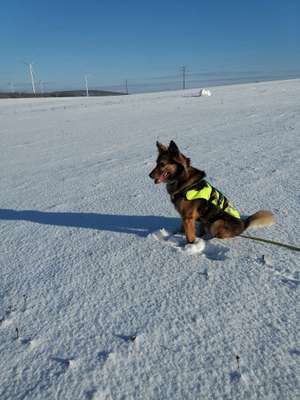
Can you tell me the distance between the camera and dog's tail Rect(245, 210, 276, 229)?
314 centimetres

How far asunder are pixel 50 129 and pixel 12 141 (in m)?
2.35

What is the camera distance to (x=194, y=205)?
3.08 m

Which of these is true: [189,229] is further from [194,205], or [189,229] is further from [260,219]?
[260,219]

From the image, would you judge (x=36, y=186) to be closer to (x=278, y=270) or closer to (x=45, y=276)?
(x=45, y=276)

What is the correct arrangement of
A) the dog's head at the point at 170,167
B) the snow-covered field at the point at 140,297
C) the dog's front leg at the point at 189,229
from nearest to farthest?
1. the snow-covered field at the point at 140,297
2. the dog's front leg at the point at 189,229
3. the dog's head at the point at 170,167

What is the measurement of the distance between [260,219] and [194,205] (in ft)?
2.38

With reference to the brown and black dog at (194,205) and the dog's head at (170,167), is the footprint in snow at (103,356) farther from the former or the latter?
the dog's head at (170,167)

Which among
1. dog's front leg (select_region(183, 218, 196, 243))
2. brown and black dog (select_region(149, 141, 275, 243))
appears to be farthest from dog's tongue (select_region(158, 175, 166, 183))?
dog's front leg (select_region(183, 218, 196, 243))

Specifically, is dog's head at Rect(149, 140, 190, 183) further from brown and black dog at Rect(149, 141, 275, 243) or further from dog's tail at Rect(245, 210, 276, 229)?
dog's tail at Rect(245, 210, 276, 229)

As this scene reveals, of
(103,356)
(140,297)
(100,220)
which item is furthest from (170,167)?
(103,356)

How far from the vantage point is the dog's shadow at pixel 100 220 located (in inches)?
141

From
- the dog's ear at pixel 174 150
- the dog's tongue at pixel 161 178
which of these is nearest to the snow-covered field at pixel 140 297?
the dog's tongue at pixel 161 178

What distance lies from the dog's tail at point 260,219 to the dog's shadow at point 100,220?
821 mm

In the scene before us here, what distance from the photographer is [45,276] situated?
2703 mm
